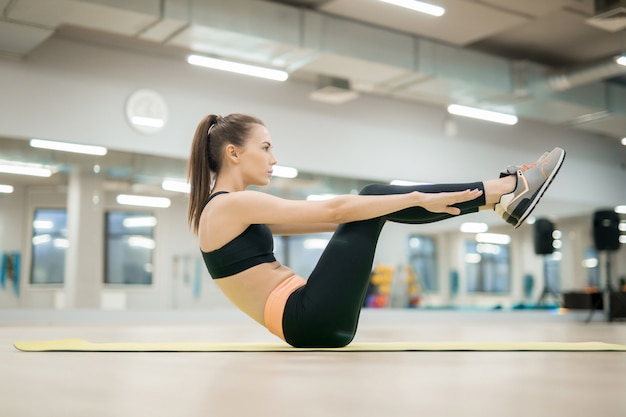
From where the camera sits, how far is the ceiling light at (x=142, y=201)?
25.0ft

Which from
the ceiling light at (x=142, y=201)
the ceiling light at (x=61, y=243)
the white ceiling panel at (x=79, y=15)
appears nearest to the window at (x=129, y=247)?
the ceiling light at (x=142, y=201)

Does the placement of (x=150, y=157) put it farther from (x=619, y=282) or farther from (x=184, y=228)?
(x=619, y=282)

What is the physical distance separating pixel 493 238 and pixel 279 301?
9.92 meters

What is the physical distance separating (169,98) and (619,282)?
947 centimetres

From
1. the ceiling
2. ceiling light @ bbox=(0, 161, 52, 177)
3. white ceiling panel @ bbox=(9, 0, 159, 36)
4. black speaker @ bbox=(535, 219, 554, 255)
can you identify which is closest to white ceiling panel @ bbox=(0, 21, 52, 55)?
the ceiling

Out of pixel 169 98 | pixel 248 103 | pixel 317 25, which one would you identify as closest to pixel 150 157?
pixel 169 98

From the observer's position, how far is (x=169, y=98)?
26.6 feet

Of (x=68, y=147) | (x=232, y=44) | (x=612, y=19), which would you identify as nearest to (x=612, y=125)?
(x=612, y=19)

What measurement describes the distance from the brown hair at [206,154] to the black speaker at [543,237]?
877 centimetres

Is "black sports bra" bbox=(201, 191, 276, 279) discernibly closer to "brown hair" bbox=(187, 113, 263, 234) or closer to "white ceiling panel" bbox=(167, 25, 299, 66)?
"brown hair" bbox=(187, 113, 263, 234)

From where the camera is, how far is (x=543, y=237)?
10.5 m

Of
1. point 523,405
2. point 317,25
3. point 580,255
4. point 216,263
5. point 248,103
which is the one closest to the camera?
point 523,405

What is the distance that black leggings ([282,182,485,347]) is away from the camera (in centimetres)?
237

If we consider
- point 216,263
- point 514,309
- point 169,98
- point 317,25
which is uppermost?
point 317,25
